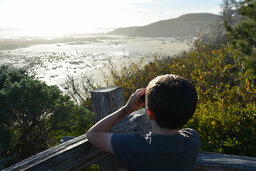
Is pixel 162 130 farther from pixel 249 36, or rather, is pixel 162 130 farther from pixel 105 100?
pixel 249 36

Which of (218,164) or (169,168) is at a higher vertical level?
(169,168)

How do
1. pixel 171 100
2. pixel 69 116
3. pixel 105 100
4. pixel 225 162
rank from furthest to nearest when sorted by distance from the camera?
1. pixel 69 116
2. pixel 105 100
3. pixel 225 162
4. pixel 171 100

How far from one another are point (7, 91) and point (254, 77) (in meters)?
4.82

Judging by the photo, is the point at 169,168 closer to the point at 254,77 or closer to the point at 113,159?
the point at 113,159

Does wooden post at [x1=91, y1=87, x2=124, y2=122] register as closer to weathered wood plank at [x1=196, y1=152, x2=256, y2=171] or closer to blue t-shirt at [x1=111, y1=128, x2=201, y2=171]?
blue t-shirt at [x1=111, y1=128, x2=201, y2=171]

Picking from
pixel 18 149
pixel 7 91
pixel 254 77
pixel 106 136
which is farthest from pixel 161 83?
pixel 254 77

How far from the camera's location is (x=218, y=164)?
1632 mm

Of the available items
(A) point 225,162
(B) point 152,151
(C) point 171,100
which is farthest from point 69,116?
(C) point 171,100

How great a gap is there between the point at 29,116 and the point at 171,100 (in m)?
3.20

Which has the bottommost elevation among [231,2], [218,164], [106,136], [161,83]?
[218,164]

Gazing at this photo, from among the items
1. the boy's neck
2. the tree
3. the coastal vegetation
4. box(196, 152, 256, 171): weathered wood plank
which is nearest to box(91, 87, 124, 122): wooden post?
the boy's neck

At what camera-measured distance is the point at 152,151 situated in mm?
1099

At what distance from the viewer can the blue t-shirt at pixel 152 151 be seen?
1.10 m

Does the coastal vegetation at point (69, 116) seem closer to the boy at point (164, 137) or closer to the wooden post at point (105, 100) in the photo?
the wooden post at point (105, 100)
